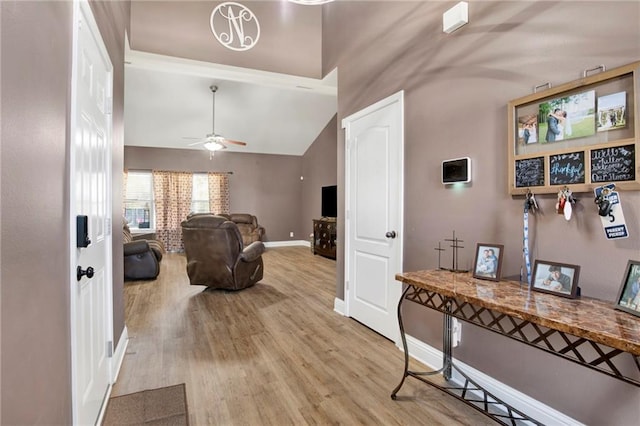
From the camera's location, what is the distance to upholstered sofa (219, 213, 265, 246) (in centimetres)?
845

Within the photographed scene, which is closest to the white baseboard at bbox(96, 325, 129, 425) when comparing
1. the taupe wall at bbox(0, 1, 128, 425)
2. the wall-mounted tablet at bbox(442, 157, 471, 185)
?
the taupe wall at bbox(0, 1, 128, 425)

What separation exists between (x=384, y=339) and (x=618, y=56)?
252 centimetres

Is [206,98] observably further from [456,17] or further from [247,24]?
[456,17]

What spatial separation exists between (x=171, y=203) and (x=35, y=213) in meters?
7.93

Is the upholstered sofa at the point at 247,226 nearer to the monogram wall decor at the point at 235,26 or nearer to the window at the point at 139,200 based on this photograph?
the window at the point at 139,200

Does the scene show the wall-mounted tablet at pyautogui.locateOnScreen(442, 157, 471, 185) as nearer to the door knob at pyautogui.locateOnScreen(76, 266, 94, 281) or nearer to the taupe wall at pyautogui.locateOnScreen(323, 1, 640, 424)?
the taupe wall at pyautogui.locateOnScreen(323, 1, 640, 424)

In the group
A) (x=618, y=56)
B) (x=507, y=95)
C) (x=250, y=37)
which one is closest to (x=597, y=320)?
(x=618, y=56)

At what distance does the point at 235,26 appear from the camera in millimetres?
3939

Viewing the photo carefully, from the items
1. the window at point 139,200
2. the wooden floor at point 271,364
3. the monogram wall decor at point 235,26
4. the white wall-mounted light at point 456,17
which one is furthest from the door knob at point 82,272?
the window at point 139,200

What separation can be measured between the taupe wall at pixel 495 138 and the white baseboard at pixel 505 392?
0.04 m

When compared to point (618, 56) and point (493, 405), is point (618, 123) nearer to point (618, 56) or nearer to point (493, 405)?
point (618, 56)

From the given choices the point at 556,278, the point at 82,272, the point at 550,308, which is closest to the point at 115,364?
the point at 82,272

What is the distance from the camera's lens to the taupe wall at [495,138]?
1.52m

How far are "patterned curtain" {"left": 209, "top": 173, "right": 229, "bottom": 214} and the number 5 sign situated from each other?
329 inches
